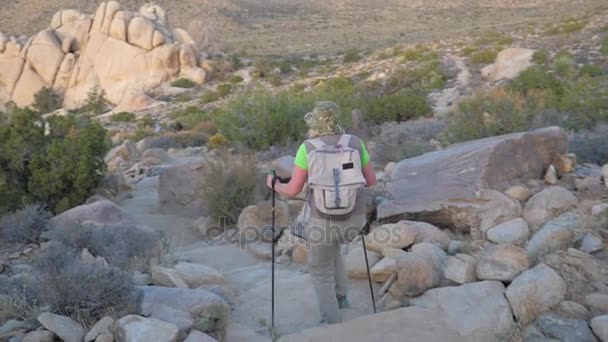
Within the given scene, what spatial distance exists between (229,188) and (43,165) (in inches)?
125

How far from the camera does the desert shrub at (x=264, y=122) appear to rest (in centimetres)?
1375

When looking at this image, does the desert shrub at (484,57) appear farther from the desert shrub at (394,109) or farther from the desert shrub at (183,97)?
the desert shrub at (183,97)

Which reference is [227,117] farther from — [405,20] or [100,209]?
[405,20]

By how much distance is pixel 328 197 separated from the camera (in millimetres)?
4344

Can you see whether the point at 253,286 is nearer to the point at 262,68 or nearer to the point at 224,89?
the point at 224,89

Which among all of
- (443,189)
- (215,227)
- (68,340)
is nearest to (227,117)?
(215,227)

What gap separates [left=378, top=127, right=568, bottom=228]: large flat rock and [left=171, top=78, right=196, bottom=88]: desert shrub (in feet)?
87.7

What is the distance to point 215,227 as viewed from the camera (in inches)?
332

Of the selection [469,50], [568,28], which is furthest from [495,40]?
[568,28]

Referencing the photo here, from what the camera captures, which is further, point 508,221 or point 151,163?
point 151,163

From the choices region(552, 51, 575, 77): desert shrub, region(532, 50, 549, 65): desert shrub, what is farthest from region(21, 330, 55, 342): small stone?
region(532, 50, 549, 65): desert shrub

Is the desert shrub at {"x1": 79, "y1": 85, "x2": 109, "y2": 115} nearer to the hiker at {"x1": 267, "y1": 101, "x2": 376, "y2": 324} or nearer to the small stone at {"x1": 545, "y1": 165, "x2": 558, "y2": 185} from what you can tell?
the small stone at {"x1": 545, "y1": 165, "x2": 558, "y2": 185}

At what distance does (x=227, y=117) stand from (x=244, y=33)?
158ft

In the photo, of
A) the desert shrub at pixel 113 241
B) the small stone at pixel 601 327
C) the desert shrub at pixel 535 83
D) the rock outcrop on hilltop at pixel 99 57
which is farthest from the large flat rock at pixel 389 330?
the rock outcrop on hilltop at pixel 99 57
